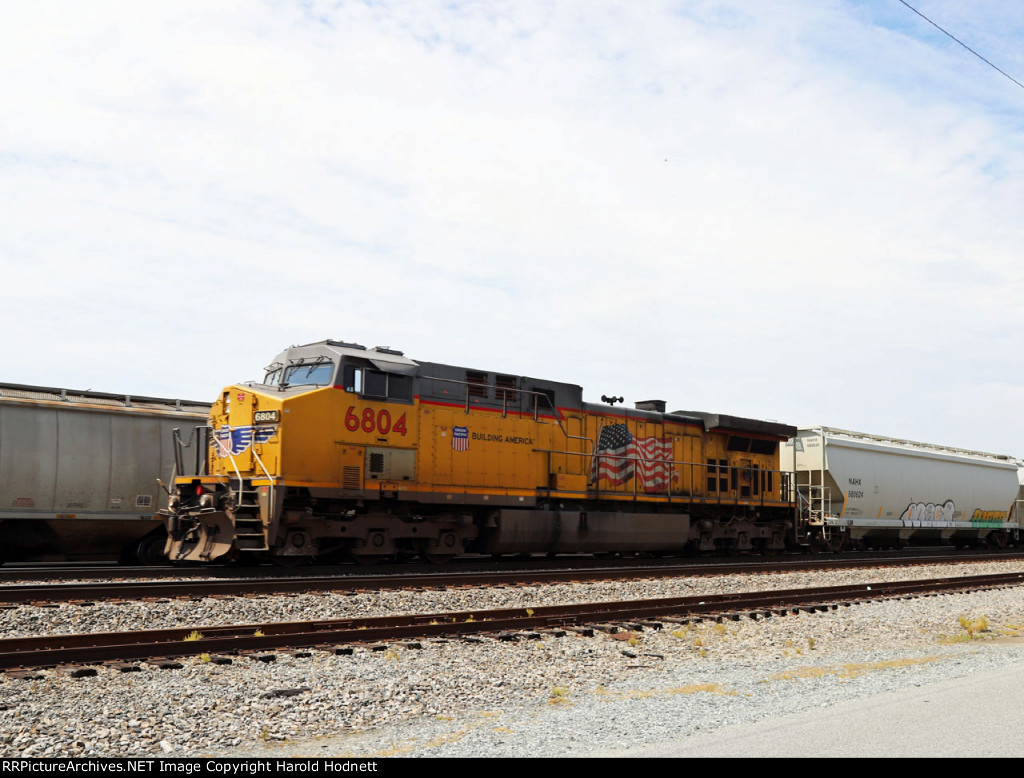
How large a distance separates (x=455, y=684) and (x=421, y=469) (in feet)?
28.3

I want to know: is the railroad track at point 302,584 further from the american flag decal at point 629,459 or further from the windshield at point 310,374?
the windshield at point 310,374

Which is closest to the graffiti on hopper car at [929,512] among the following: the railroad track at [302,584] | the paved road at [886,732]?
the railroad track at [302,584]

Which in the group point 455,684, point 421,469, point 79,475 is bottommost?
point 455,684

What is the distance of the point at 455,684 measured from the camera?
675 cm

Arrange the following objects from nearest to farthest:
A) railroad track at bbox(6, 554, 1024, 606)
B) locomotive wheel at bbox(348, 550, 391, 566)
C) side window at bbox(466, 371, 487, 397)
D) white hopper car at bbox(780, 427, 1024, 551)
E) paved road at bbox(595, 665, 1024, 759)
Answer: paved road at bbox(595, 665, 1024, 759), railroad track at bbox(6, 554, 1024, 606), locomotive wheel at bbox(348, 550, 391, 566), side window at bbox(466, 371, 487, 397), white hopper car at bbox(780, 427, 1024, 551)

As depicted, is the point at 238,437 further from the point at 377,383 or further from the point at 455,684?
the point at 455,684

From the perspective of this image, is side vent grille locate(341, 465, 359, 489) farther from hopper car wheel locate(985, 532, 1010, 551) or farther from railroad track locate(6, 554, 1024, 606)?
hopper car wheel locate(985, 532, 1010, 551)

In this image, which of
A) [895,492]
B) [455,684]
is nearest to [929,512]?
[895,492]

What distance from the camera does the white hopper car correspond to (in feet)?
79.3


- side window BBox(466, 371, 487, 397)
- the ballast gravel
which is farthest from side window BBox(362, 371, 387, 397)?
the ballast gravel

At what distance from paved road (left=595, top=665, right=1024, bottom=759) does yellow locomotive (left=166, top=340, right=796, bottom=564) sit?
30.7 feet

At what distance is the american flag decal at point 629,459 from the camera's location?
18.8 m
